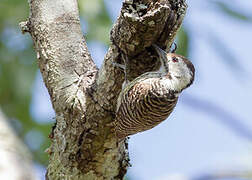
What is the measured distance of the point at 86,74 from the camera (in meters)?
3.43

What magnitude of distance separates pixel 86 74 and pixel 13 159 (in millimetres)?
1568

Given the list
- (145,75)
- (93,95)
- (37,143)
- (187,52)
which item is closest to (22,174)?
(93,95)

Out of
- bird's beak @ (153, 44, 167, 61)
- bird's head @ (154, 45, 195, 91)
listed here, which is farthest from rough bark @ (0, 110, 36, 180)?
bird's head @ (154, 45, 195, 91)

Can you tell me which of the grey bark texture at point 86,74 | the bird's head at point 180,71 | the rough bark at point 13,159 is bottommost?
the rough bark at point 13,159

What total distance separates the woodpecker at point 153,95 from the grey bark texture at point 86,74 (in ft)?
0.28

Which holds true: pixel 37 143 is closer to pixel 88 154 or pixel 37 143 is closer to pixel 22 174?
pixel 88 154

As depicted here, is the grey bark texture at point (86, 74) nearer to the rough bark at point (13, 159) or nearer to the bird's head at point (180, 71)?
the bird's head at point (180, 71)

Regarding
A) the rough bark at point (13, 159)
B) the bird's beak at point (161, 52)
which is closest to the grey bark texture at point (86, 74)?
the bird's beak at point (161, 52)

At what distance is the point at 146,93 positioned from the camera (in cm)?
369

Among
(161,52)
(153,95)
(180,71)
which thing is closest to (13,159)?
(161,52)

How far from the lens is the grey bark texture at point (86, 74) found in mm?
3021

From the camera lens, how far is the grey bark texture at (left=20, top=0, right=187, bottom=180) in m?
3.02

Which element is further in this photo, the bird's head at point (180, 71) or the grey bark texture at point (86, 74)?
the bird's head at point (180, 71)

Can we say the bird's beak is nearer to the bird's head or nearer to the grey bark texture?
the grey bark texture
